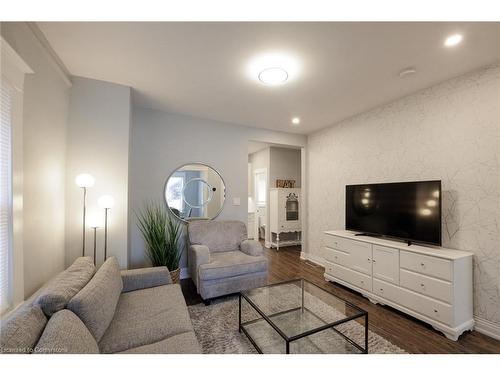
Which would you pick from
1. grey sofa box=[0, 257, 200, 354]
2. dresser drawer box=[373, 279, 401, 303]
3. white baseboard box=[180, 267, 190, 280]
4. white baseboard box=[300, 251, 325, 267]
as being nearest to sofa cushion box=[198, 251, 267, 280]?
grey sofa box=[0, 257, 200, 354]

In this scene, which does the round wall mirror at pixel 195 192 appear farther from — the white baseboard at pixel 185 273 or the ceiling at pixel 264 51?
the ceiling at pixel 264 51

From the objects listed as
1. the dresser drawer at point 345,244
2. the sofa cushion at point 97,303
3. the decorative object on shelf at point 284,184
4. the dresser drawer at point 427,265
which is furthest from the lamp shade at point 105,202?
the decorative object on shelf at point 284,184

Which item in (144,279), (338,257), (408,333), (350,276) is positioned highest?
(144,279)

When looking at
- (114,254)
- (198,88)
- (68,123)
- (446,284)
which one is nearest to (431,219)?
(446,284)

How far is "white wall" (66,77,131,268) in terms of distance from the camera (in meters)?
2.18

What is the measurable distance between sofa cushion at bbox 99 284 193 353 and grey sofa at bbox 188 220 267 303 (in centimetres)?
65

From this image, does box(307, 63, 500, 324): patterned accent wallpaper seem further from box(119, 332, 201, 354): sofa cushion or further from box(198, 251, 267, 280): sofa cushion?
box(119, 332, 201, 354): sofa cushion

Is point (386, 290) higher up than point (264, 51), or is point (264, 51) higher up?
point (264, 51)

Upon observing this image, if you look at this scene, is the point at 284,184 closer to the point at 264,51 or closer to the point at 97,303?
the point at 264,51

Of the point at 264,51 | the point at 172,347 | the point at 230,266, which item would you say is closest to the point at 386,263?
the point at 230,266

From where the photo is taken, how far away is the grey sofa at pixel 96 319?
903mm

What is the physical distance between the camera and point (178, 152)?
331 centimetres

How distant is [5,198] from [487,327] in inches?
154
